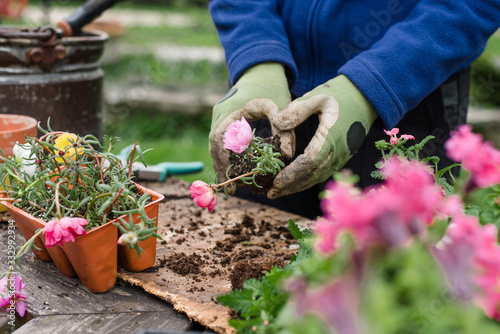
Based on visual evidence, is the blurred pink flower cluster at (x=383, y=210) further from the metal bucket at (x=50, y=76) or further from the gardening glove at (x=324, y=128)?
the metal bucket at (x=50, y=76)

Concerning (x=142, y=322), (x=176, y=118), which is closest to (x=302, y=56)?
(x=142, y=322)

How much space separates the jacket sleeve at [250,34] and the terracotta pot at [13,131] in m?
0.59

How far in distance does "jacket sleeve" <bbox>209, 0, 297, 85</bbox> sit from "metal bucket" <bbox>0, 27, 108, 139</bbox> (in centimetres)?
61

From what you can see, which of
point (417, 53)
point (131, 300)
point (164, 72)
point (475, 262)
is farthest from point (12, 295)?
point (164, 72)

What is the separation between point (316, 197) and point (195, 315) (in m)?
0.93

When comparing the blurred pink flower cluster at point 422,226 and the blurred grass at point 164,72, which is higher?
the blurred pink flower cluster at point 422,226

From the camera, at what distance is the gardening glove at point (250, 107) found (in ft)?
3.91

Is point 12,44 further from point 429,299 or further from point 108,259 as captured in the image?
point 429,299

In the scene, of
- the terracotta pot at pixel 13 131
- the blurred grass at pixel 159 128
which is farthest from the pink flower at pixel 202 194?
the blurred grass at pixel 159 128

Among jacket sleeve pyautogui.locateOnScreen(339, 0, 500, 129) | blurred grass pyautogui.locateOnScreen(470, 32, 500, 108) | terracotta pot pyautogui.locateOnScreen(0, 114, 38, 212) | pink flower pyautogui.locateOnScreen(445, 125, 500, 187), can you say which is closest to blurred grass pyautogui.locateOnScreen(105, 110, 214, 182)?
blurred grass pyautogui.locateOnScreen(470, 32, 500, 108)

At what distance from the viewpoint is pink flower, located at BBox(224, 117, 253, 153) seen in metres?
1.01

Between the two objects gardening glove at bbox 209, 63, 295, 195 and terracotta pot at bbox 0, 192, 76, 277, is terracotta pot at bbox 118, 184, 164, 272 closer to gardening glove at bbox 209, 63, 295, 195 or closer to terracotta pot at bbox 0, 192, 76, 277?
terracotta pot at bbox 0, 192, 76, 277

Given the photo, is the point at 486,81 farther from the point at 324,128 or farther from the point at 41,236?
the point at 41,236

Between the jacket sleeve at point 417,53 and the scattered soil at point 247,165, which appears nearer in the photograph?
the scattered soil at point 247,165
